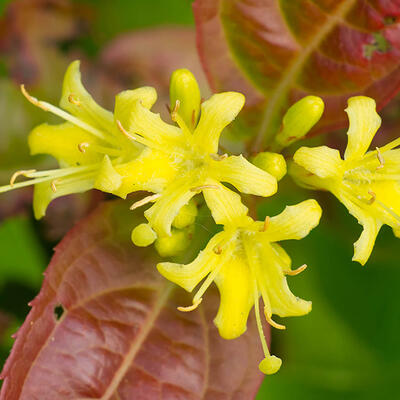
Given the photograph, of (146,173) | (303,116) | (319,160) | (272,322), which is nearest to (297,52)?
(303,116)

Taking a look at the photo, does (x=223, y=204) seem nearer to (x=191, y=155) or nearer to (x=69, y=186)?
(x=191, y=155)

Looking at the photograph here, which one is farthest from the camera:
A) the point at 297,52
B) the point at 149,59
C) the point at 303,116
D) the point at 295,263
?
the point at 149,59

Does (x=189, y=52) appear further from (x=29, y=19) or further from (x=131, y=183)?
(x=131, y=183)

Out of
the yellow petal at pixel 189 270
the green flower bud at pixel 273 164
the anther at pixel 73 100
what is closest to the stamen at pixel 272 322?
the yellow petal at pixel 189 270

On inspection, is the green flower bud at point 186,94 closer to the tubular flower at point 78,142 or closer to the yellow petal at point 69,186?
Answer: the tubular flower at point 78,142

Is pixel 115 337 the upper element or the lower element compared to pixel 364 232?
lower

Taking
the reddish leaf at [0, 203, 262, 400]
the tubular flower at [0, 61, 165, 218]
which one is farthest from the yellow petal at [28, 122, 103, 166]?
the reddish leaf at [0, 203, 262, 400]

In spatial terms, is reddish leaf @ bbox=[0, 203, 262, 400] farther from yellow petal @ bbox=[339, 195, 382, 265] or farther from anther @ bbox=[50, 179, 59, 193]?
yellow petal @ bbox=[339, 195, 382, 265]
